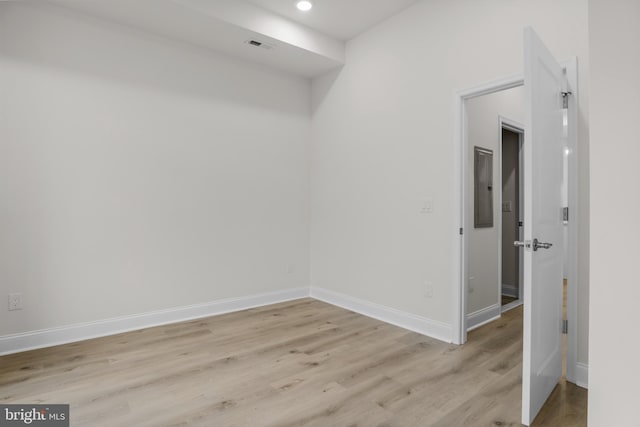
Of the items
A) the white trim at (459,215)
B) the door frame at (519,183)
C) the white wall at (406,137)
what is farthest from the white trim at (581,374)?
the door frame at (519,183)

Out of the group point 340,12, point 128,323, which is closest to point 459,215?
point 340,12

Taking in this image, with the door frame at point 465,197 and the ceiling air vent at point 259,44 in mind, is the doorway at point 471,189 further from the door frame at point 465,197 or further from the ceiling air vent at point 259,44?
the ceiling air vent at point 259,44

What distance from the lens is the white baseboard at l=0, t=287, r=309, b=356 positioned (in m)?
2.82

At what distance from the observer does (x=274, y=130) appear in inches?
169

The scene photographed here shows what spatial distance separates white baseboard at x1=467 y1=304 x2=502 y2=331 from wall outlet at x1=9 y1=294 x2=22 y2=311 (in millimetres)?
3850

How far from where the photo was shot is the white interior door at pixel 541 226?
72.3 inches

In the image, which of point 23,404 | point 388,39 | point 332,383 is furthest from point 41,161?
point 388,39

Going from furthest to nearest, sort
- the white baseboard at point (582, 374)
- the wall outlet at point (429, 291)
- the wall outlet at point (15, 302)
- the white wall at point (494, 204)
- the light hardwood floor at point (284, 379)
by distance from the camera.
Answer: the white wall at point (494, 204)
the wall outlet at point (429, 291)
the wall outlet at point (15, 302)
the white baseboard at point (582, 374)
the light hardwood floor at point (284, 379)

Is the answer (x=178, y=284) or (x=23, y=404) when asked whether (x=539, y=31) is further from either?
(x=23, y=404)

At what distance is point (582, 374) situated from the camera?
7.50 ft

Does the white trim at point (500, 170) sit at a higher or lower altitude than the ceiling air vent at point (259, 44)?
lower

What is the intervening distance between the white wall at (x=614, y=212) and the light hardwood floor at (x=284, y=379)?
0.78 meters

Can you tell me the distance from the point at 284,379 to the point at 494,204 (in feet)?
9.60

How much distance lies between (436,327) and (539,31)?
8.05 feet
